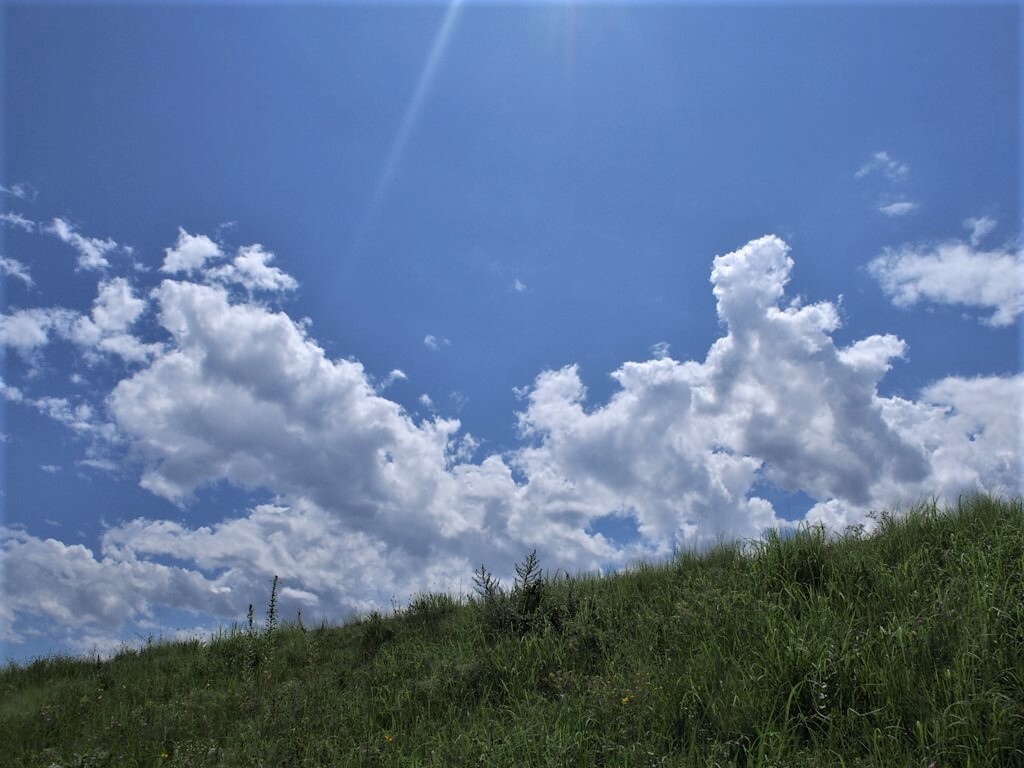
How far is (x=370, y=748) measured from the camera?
7.28 meters

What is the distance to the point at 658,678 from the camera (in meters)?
6.91

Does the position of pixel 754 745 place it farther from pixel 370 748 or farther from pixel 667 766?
pixel 370 748

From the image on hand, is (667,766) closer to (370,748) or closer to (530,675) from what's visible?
(530,675)

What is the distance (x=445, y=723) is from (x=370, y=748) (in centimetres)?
84

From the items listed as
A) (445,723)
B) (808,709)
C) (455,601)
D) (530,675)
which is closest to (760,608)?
(808,709)

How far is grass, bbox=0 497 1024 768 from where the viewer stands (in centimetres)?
564

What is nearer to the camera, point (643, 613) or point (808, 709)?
point (808, 709)

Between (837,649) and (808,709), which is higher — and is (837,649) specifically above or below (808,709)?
above

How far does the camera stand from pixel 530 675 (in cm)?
809

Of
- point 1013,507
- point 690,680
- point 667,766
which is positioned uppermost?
point 1013,507

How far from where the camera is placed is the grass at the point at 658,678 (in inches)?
222

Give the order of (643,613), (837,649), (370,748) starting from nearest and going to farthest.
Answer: (837,649) < (370,748) < (643,613)

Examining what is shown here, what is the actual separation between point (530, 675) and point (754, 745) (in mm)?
3074

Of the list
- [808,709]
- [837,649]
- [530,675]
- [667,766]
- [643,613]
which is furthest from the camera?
[643,613]
